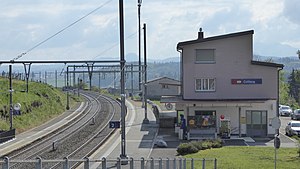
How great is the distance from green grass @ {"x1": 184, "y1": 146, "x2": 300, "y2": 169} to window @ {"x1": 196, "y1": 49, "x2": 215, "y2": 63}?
10784mm

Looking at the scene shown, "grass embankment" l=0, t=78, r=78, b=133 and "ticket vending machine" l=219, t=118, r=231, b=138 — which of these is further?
"grass embankment" l=0, t=78, r=78, b=133

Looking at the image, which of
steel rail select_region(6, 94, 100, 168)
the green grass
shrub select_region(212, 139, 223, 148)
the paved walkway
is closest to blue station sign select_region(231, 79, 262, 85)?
the paved walkway

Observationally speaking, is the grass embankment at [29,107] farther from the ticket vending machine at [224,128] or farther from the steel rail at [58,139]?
the ticket vending machine at [224,128]

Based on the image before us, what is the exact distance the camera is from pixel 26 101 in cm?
6122

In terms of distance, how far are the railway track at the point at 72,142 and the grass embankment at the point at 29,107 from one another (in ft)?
10.9

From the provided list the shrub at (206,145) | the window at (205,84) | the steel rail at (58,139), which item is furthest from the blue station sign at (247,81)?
the steel rail at (58,139)

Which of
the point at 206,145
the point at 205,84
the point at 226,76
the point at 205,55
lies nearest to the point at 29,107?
the point at 205,84

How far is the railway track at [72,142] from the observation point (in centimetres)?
3622

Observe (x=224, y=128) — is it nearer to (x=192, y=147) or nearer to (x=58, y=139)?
(x=192, y=147)

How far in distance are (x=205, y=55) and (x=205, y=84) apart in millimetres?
2308

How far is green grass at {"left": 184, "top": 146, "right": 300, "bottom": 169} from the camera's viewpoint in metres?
27.9

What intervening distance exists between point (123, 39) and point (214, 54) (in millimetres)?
17911

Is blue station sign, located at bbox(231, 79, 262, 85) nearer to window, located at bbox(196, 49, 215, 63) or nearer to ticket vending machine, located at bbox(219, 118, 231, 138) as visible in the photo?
window, located at bbox(196, 49, 215, 63)

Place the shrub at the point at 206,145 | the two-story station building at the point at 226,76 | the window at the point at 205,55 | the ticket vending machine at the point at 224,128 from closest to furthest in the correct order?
1. the shrub at the point at 206,145
2. the ticket vending machine at the point at 224,128
3. the two-story station building at the point at 226,76
4. the window at the point at 205,55
